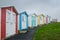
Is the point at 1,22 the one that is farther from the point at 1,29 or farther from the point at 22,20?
the point at 22,20

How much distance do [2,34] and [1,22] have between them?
3.16 feet

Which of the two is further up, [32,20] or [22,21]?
[32,20]

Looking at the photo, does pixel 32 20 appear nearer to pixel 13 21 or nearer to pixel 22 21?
pixel 22 21

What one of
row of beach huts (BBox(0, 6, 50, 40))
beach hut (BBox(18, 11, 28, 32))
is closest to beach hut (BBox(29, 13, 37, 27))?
row of beach huts (BBox(0, 6, 50, 40))

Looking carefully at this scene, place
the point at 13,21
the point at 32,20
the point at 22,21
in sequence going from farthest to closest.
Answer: the point at 32,20 → the point at 22,21 → the point at 13,21

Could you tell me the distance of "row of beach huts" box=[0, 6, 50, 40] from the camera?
1345cm

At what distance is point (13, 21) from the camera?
17172mm

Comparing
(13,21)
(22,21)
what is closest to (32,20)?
(22,21)

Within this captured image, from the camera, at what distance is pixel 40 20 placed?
32969 mm

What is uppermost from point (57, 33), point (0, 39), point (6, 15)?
point (6, 15)

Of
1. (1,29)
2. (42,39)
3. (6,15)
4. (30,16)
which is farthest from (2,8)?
(30,16)

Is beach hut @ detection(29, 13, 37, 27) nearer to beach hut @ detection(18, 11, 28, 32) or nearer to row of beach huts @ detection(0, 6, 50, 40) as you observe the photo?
row of beach huts @ detection(0, 6, 50, 40)

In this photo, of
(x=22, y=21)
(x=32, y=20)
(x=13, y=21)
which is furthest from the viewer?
(x=32, y=20)

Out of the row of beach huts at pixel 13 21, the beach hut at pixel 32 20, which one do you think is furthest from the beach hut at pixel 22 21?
the beach hut at pixel 32 20
